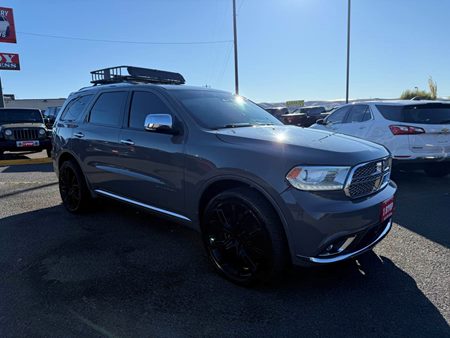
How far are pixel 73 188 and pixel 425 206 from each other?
206 inches

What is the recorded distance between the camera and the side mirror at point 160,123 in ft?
11.0

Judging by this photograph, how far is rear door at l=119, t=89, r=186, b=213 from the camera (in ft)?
11.3

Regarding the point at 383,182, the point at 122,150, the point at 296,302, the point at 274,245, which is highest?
the point at 122,150

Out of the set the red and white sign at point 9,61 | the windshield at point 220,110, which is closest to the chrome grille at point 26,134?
the windshield at point 220,110

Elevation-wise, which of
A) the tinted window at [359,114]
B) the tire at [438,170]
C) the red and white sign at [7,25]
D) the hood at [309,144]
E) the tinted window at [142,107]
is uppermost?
the red and white sign at [7,25]

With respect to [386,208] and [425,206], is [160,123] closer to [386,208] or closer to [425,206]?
[386,208]

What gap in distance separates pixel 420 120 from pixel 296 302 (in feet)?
16.2

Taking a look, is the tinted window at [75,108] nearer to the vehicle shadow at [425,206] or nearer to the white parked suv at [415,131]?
the vehicle shadow at [425,206]

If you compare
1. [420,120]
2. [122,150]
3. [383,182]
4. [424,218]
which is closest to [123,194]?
[122,150]

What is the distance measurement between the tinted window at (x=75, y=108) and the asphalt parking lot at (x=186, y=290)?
1661 millimetres

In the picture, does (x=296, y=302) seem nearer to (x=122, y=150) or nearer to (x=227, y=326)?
(x=227, y=326)

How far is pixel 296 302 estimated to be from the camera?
9.14 ft

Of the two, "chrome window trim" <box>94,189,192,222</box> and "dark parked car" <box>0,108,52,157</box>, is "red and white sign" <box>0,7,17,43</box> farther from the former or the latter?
"chrome window trim" <box>94,189,192,222</box>

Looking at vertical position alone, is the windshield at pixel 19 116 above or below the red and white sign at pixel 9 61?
below
